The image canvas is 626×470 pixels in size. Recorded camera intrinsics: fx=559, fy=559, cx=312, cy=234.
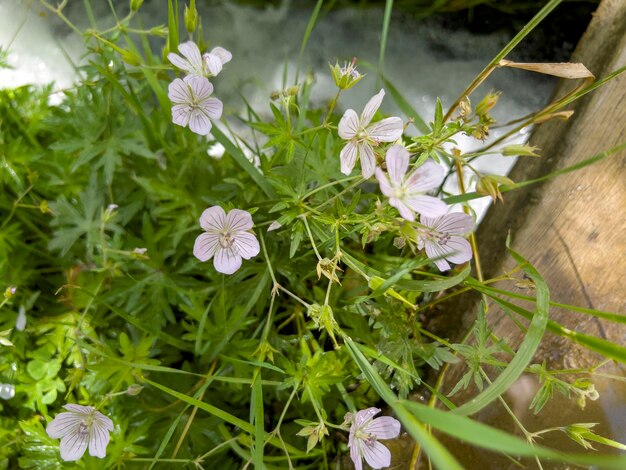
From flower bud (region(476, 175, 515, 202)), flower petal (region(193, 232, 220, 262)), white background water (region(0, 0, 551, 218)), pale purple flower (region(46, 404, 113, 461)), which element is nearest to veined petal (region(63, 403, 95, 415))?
pale purple flower (region(46, 404, 113, 461))

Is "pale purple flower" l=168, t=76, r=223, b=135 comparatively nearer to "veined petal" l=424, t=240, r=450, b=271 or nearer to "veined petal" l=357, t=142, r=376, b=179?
"veined petal" l=357, t=142, r=376, b=179

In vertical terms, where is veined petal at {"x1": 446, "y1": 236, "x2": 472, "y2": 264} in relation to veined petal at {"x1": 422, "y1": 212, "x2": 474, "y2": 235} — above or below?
below

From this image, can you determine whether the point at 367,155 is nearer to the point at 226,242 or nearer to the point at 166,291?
the point at 226,242

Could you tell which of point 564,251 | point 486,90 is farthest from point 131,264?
point 486,90

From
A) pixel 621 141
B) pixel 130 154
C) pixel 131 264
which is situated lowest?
pixel 131 264

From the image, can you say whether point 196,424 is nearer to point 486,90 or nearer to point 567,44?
point 486,90

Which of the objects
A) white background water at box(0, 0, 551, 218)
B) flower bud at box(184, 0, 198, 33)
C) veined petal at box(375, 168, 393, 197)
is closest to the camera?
veined petal at box(375, 168, 393, 197)

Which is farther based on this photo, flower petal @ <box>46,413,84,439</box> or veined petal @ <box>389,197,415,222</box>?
flower petal @ <box>46,413,84,439</box>

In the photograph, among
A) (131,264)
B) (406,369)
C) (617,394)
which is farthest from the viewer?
(131,264)
